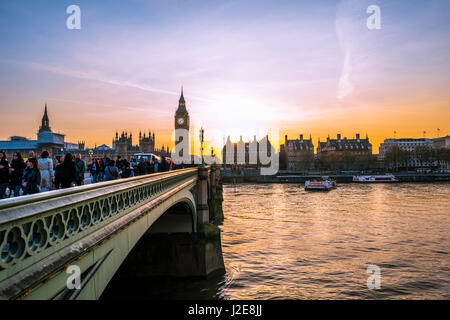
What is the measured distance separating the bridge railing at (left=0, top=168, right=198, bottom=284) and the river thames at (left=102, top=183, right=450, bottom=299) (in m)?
11.7

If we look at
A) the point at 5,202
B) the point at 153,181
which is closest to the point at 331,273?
the point at 153,181

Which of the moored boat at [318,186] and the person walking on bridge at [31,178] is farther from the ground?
the person walking on bridge at [31,178]

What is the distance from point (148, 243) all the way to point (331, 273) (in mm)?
9590

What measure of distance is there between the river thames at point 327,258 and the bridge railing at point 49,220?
11719mm

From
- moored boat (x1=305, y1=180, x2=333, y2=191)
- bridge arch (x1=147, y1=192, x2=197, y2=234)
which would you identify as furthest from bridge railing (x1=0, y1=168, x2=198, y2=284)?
moored boat (x1=305, y1=180, x2=333, y2=191)

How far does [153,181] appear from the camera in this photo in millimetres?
9086

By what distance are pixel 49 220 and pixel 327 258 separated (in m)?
21.1

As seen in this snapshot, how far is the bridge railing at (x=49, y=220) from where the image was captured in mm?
3016

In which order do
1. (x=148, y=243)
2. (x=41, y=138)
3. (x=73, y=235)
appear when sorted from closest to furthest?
(x=73, y=235), (x=148, y=243), (x=41, y=138)

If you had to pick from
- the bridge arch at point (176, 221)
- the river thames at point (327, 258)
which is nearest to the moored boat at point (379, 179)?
the river thames at point (327, 258)

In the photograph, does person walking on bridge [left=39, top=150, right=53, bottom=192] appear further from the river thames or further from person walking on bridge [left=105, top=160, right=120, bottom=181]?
the river thames

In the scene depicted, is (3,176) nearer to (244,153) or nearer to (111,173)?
(111,173)

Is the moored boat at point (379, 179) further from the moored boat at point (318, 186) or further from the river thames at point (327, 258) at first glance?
the river thames at point (327, 258)
